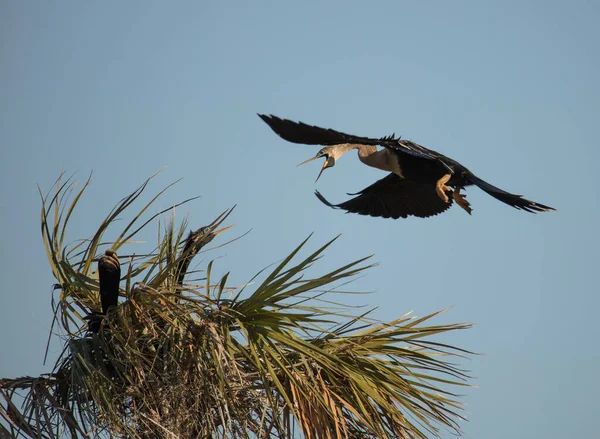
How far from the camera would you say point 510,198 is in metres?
4.86

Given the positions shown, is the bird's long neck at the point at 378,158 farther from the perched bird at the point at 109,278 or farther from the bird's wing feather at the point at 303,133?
the perched bird at the point at 109,278

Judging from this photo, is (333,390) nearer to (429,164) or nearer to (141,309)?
(141,309)

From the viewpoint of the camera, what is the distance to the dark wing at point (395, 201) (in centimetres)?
619

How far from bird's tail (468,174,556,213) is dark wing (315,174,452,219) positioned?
1.11 m

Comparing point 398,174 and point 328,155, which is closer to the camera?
point 328,155

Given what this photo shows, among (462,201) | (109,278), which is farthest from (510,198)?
(109,278)

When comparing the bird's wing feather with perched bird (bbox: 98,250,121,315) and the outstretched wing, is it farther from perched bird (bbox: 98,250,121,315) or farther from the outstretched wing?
perched bird (bbox: 98,250,121,315)

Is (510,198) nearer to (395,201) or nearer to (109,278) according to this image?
(395,201)

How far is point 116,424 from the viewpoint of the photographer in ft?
11.3

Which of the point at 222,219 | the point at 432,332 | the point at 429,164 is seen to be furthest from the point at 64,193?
the point at 429,164

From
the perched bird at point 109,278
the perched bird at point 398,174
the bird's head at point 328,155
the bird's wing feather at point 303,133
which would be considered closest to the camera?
the perched bird at point 109,278

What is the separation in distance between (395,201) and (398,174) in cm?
109

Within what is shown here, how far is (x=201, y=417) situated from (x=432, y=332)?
113 cm

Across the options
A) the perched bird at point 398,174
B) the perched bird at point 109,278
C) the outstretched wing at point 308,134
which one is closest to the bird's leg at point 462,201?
the perched bird at point 398,174
